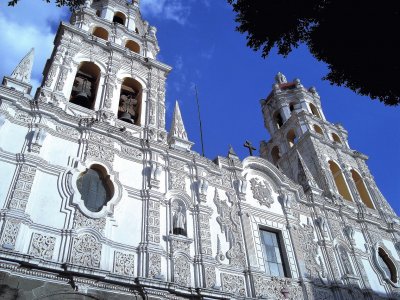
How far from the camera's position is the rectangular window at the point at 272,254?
37.4ft

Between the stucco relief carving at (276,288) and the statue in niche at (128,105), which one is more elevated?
the statue in niche at (128,105)

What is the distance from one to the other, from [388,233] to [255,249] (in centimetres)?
813

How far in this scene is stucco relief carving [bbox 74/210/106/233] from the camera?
8.81 m

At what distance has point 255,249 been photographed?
37.1 feet

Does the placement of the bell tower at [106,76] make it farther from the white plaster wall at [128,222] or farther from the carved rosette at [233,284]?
the carved rosette at [233,284]

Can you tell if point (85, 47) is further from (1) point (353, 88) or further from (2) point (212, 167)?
(1) point (353, 88)

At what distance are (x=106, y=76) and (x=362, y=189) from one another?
13.0 m

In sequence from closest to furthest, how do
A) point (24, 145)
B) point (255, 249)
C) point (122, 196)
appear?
point (24, 145) < point (122, 196) < point (255, 249)

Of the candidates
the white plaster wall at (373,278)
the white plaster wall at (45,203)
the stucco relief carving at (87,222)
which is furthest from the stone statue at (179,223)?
the white plaster wall at (373,278)

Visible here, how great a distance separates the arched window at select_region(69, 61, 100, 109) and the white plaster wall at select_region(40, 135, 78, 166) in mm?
2342

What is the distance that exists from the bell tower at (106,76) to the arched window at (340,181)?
9.47 m

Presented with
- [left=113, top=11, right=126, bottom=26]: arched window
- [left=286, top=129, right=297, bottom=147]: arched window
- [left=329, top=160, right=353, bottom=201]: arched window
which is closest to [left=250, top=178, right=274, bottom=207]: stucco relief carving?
[left=329, top=160, right=353, bottom=201]: arched window

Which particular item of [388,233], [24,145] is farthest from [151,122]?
[388,233]

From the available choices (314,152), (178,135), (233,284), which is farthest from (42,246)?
(314,152)
